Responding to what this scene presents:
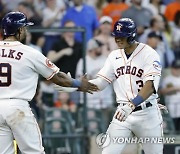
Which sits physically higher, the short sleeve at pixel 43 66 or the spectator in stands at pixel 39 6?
the spectator in stands at pixel 39 6

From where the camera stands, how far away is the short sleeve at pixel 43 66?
8.55m

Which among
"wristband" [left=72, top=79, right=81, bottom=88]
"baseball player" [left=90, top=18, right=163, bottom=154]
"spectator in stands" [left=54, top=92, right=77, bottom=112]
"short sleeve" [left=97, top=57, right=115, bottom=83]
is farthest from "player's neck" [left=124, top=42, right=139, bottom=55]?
"spectator in stands" [left=54, top=92, right=77, bottom=112]

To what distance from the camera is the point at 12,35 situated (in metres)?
8.67

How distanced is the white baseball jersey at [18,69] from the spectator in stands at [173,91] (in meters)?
5.02

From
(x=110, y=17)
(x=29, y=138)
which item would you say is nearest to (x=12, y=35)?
(x=29, y=138)

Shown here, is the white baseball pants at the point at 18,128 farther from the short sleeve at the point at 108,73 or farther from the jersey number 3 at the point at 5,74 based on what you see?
the short sleeve at the point at 108,73

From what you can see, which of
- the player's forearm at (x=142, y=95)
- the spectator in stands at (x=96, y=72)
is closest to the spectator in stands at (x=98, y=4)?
the spectator in stands at (x=96, y=72)

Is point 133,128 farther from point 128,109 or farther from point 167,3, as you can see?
point 167,3

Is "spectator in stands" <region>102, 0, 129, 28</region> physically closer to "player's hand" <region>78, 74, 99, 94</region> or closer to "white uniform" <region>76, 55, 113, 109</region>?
"white uniform" <region>76, 55, 113, 109</region>

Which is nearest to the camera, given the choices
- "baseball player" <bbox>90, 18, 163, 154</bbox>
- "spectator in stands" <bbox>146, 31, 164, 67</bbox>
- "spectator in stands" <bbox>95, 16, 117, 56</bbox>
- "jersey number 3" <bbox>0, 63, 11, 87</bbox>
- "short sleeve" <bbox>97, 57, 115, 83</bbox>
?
"jersey number 3" <bbox>0, 63, 11, 87</bbox>

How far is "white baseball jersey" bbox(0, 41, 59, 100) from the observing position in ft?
27.7

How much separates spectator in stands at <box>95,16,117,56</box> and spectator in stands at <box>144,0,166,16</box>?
1.35 m

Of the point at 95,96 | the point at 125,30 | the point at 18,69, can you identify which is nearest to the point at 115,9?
the point at 95,96

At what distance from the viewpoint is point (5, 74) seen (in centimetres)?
844
